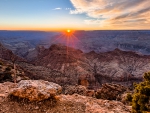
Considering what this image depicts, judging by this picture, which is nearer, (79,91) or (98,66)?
(79,91)

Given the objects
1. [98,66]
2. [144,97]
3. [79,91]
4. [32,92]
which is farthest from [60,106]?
[98,66]

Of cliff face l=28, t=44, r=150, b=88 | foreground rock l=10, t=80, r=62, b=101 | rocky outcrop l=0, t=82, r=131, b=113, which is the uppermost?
foreground rock l=10, t=80, r=62, b=101

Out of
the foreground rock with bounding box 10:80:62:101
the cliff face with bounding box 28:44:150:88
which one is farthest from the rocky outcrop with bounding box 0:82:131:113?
the cliff face with bounding box 28:44:150:88

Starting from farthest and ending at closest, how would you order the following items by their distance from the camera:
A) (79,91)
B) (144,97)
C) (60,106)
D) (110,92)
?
(110,92)
(79,91)
(60,106)
(144,97)

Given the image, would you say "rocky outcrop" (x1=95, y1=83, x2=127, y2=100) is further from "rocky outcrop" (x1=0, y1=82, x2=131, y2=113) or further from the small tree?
the small tree

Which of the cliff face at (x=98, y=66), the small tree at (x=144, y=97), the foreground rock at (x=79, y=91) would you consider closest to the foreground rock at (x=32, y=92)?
the small tree at (x=144, y=97)

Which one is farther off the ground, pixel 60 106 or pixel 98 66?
pixel 60 106

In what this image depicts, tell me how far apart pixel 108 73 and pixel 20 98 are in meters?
84.7

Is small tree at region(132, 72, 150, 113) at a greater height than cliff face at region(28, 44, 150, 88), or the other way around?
small tree at region(132, 72, 150, 113)

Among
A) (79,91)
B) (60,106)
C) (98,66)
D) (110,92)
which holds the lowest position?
(98,66)

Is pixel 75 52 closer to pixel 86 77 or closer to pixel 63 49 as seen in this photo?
pixel 63 49

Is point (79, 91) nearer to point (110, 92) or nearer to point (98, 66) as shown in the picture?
point (110, 92)

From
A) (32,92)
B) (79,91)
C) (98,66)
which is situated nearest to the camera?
(32,92)

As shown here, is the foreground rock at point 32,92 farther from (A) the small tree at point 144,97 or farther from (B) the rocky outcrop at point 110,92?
(B) the rocky outcrop at point 110,92
